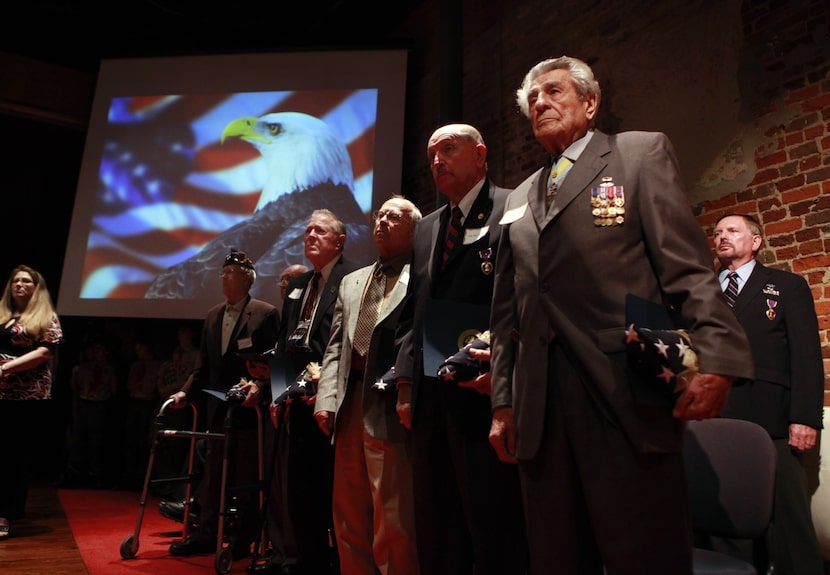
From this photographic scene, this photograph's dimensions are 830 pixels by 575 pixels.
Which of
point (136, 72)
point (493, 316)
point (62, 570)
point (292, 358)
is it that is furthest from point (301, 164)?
point (493, 316)

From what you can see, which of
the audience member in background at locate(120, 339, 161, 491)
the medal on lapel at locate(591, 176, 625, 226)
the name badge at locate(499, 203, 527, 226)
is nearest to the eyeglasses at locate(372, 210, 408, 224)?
the name badge at locate(499, 203, 527, 226)

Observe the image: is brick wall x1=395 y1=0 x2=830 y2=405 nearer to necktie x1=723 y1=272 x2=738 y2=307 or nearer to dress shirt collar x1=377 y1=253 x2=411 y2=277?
necktie x1=723 y1=272 x2=738 y2=307

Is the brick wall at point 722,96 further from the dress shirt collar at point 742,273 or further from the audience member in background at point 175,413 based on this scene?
the audience member in background at point 175,413

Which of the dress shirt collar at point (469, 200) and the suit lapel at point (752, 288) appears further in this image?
the suit lapel at point (752, 288)

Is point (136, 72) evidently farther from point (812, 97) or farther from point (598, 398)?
point (598, 398)

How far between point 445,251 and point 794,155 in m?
2.33

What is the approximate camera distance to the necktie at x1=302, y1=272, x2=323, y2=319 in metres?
3.12

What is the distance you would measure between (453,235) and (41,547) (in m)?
3.06

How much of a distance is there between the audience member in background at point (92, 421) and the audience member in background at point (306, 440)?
479cm

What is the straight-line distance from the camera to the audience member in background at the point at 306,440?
2.91 metres

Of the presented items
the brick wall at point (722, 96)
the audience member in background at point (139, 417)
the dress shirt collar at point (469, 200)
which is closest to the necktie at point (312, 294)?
the dress shirt collar at point (469, 200)

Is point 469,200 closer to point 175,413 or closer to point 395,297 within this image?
point 395,297

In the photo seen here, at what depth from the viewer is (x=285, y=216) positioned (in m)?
6.12

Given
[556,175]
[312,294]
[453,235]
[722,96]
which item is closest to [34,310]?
[312,294]
